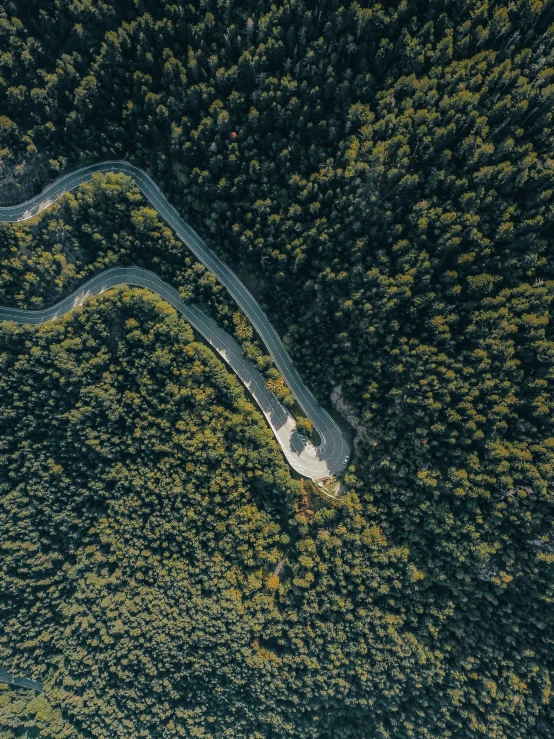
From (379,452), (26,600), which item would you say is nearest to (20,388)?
(26,600)

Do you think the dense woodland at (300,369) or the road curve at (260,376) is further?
the road curve at (260,376)

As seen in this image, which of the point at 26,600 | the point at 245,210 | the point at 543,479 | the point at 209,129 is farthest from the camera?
the point at 26,600

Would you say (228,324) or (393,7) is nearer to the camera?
(393,7)

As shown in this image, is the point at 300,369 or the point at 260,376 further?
the point at 260,376

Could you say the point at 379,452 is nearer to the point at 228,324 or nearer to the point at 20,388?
the point at 228,324

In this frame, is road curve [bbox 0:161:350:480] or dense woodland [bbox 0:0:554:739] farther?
road curve [bbox 0:161:350:480]

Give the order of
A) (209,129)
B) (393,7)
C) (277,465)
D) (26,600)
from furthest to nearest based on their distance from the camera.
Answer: (26,600) → (277,465) → (209,129) → (393,7)

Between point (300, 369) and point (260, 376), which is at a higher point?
point (260, 376)

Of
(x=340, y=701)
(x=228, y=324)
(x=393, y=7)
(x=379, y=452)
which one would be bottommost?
(x=340, y=701)
